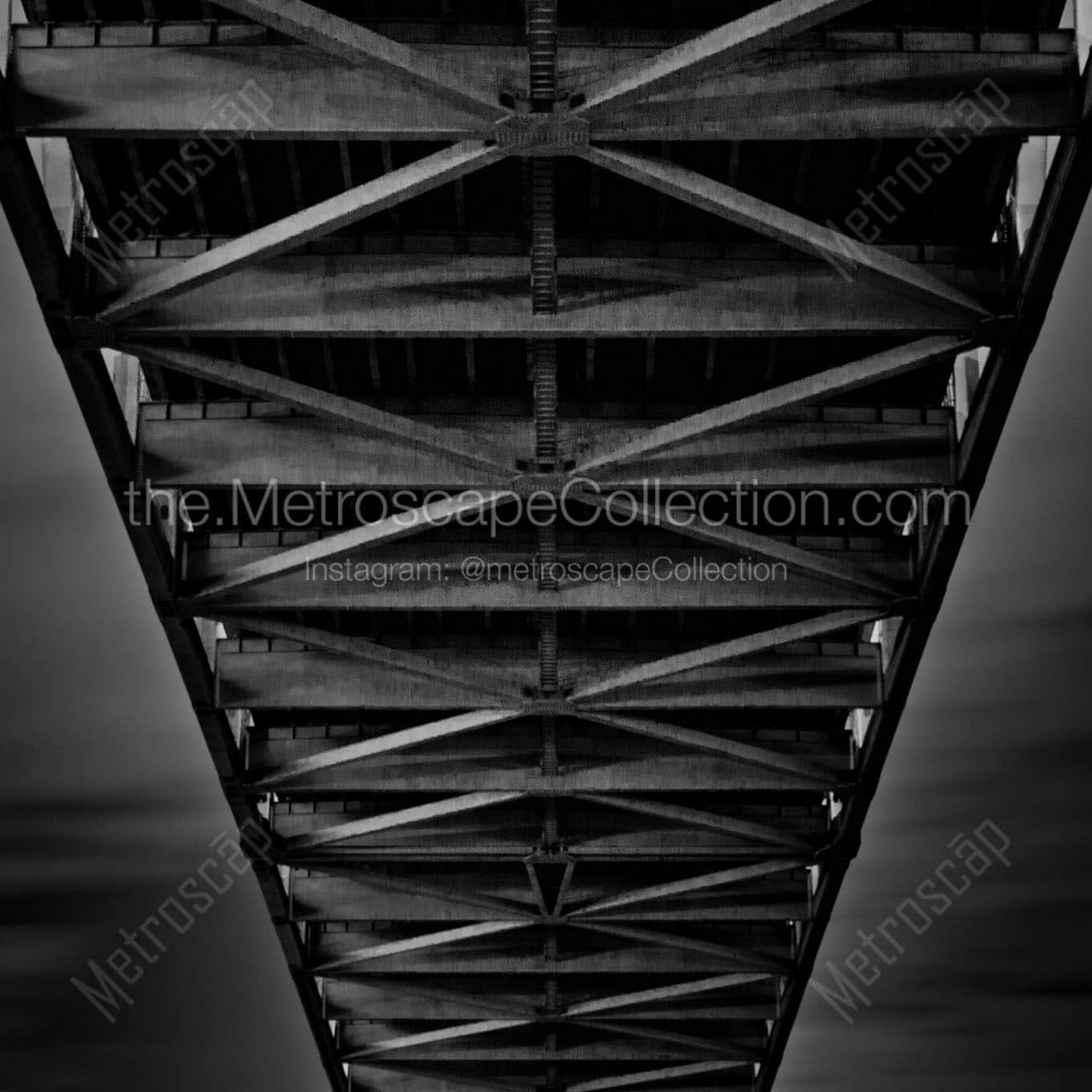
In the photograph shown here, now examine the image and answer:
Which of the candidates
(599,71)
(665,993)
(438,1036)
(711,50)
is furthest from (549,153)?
(438,1036)

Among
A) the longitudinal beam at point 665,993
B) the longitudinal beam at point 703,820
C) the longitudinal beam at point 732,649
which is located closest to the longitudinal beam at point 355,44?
the longitudinal beam at point 732,649

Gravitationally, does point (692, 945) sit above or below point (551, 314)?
above

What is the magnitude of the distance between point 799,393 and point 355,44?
7773mm

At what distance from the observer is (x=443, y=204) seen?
2241 cm

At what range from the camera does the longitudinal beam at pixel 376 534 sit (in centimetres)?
2584

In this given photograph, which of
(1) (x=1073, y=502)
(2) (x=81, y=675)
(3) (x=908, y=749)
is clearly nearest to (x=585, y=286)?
(1) (x=1073, y=502)

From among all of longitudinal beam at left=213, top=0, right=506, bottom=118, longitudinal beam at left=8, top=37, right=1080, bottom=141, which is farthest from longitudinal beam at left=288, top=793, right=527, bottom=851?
longitudinal beam at left=213, top=0, right=506, bottom=118

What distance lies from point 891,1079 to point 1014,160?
854 inches

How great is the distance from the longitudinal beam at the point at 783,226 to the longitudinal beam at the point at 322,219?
54.7 inches

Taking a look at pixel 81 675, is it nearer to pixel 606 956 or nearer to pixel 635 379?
pixel 635 379

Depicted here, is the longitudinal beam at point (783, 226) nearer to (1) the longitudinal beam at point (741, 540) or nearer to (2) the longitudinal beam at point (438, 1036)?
(1) the longitudinal beam at point (741, 540)

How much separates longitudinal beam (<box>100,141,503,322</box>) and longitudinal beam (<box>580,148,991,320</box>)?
1389 millimetres

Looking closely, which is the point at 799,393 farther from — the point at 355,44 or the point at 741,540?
the point at 355,44

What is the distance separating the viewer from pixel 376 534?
1029 inches
